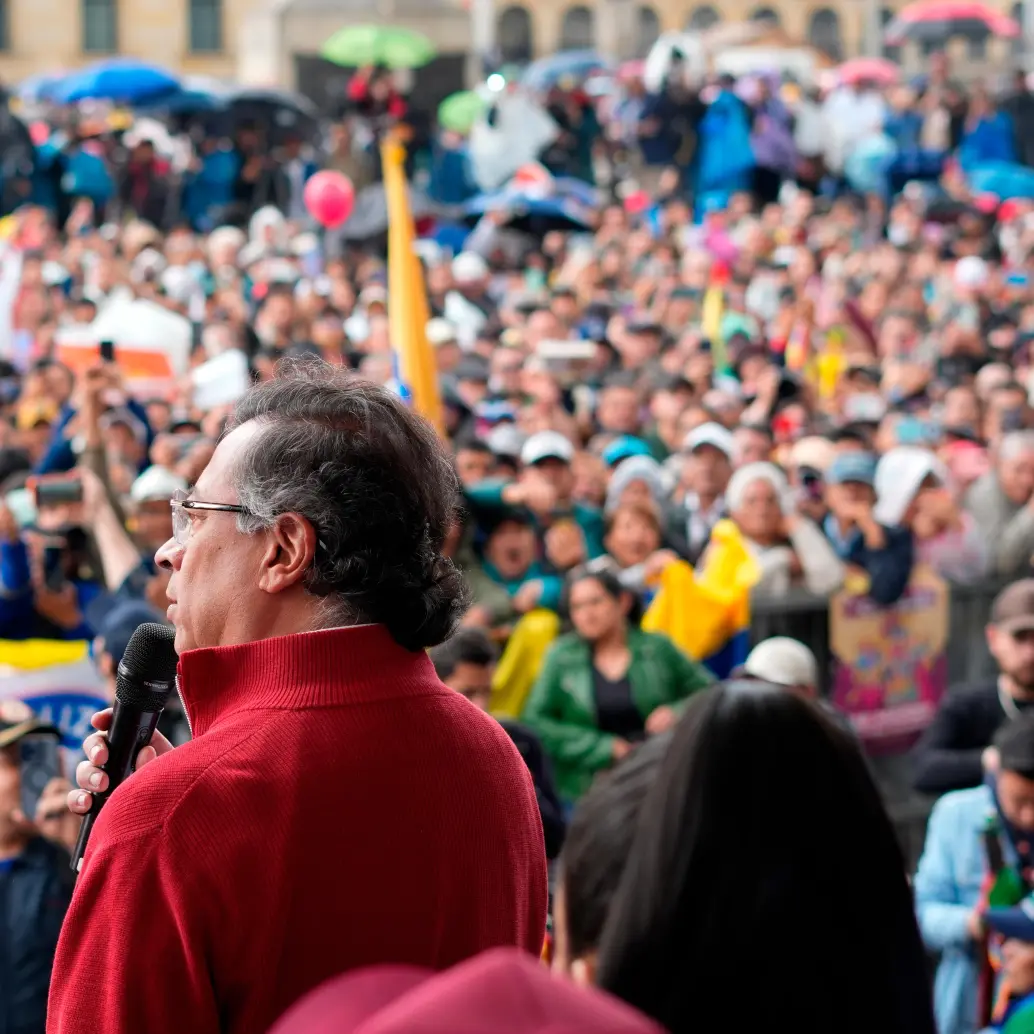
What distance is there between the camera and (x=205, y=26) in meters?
53.1

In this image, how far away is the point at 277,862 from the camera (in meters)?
2.00

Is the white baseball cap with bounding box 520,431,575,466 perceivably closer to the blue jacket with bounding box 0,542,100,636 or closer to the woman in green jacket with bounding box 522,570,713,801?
the woman in green jacket with bounding box 522,570,713,801

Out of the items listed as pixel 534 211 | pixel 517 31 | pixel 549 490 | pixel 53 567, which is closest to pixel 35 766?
pixel 53 567

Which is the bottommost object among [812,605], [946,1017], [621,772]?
[946,1017]

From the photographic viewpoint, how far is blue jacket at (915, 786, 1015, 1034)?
508cm

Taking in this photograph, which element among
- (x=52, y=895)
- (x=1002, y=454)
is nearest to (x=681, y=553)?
(x=1002, y=454)

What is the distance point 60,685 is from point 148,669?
311 centimetres

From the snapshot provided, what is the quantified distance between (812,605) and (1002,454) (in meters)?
2.20

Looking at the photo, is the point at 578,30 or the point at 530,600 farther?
the point at 578,30

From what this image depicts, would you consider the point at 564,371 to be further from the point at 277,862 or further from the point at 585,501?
the point at 277,862

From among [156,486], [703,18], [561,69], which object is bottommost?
[156,486]

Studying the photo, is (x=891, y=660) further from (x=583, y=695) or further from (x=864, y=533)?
(x=583, y=695)

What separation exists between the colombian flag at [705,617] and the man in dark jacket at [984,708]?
1020mm

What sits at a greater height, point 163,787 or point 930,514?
point 163,787
